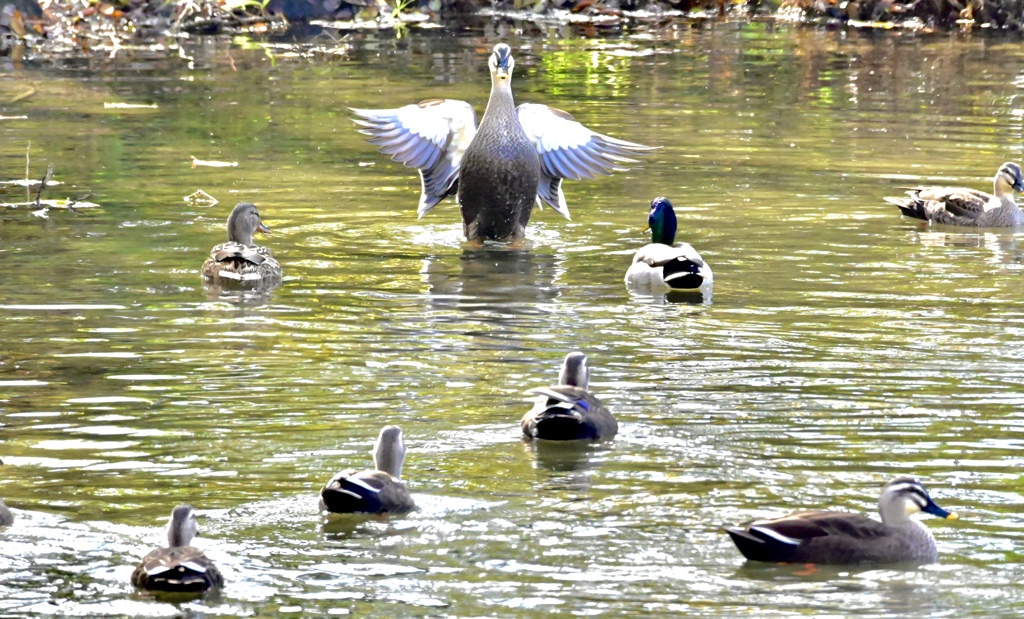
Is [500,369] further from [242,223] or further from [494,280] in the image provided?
[242,223]

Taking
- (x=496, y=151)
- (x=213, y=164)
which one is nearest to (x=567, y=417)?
(x=496, y=151)

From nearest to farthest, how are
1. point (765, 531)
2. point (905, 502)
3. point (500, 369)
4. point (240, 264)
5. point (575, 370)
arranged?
point (765, 531) < point (905, 502) < point (575, 370) < point (500, 369) < point (240, 264)

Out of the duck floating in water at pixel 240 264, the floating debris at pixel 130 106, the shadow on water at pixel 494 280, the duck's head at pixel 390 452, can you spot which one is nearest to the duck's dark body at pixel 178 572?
the duck's head at pixel 390 452

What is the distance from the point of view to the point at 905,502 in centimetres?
676

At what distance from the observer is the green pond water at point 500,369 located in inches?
261

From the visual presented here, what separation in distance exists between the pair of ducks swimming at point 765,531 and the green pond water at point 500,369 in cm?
8

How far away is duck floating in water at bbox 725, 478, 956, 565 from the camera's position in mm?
6562

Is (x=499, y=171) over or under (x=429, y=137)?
under

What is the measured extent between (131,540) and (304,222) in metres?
7.33

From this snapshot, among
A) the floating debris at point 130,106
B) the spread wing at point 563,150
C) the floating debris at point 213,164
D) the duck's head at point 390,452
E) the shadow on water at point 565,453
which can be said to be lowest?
the shadow on water at point 565,453

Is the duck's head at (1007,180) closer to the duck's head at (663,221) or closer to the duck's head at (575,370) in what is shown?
the duck's head at (663,221)

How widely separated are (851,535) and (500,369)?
10.7ft

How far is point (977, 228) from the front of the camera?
46.2 feet

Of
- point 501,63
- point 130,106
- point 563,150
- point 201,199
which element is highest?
point 501,63
